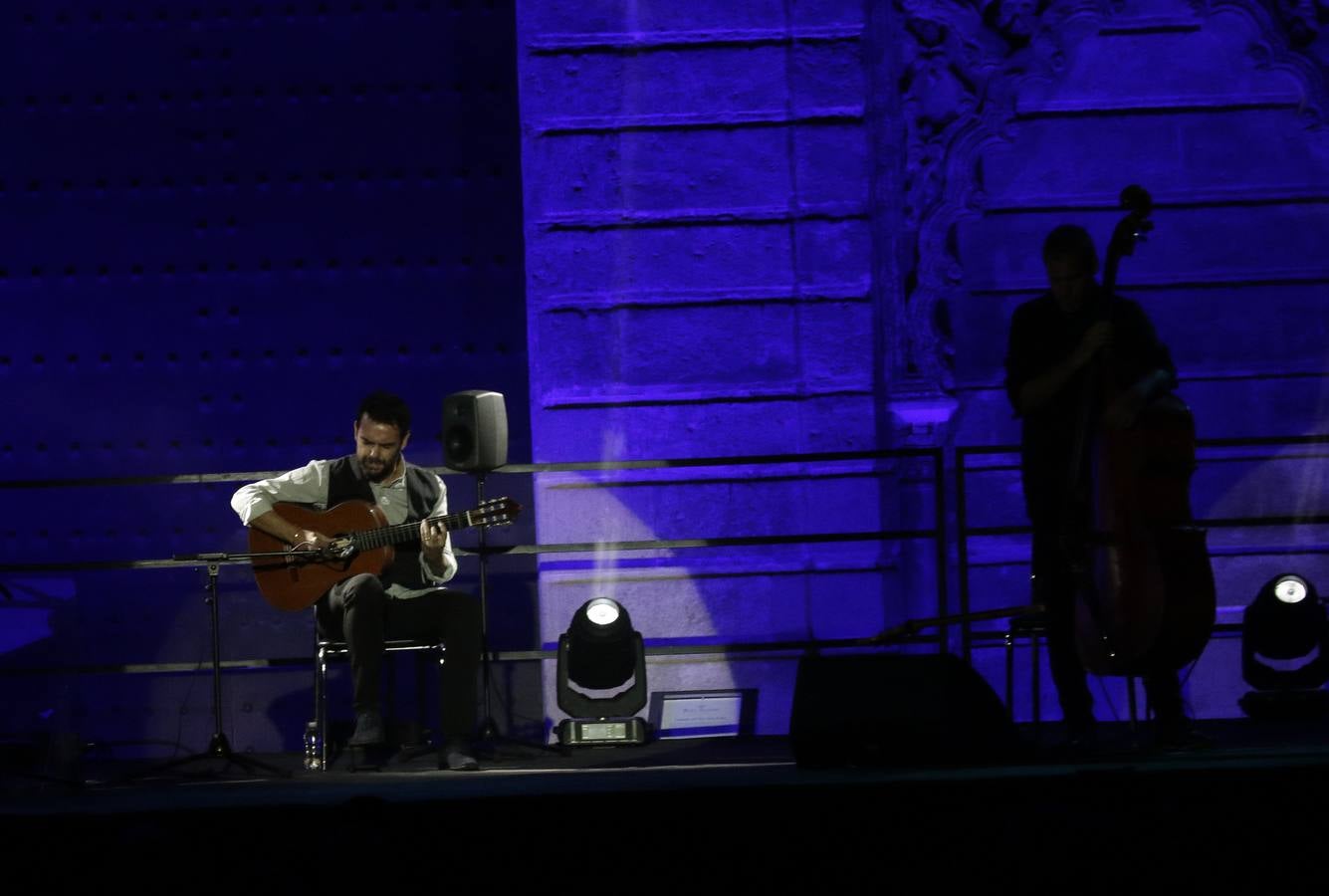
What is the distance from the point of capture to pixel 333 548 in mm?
5113

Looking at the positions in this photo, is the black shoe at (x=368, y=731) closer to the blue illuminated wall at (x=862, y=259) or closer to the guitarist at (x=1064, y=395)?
the blue illuminated wall at (x=862, y=259)

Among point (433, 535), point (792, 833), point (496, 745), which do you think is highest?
point (433, 535)

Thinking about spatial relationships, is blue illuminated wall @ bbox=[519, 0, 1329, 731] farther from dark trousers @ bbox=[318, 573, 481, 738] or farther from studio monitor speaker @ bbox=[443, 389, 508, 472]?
dark trousers @ bbox=[318, 573, 481, 738]

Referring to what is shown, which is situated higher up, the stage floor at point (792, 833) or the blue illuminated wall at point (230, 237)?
the blue illuminated wall at point (230, 237)

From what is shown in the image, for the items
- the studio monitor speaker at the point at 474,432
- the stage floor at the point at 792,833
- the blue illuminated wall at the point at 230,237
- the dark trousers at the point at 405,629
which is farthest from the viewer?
the blue illuminated wall at the point at 230,237

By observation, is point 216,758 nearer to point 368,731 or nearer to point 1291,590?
point 368,731

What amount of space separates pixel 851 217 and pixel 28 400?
3557 mm

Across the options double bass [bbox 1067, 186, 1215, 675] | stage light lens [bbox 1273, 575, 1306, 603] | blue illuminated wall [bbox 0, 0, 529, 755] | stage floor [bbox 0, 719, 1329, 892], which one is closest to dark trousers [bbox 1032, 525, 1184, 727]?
double bass [bbox 1067, 186, 1215, 675]

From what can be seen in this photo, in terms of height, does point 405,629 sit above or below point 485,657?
above

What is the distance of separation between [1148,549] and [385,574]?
251cm

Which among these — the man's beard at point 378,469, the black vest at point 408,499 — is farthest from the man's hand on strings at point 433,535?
the man's beard at point 378,469

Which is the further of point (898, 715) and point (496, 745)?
point (496, 745)

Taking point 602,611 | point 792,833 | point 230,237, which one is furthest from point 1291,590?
point 230,237

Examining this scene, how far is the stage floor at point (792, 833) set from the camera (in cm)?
219
